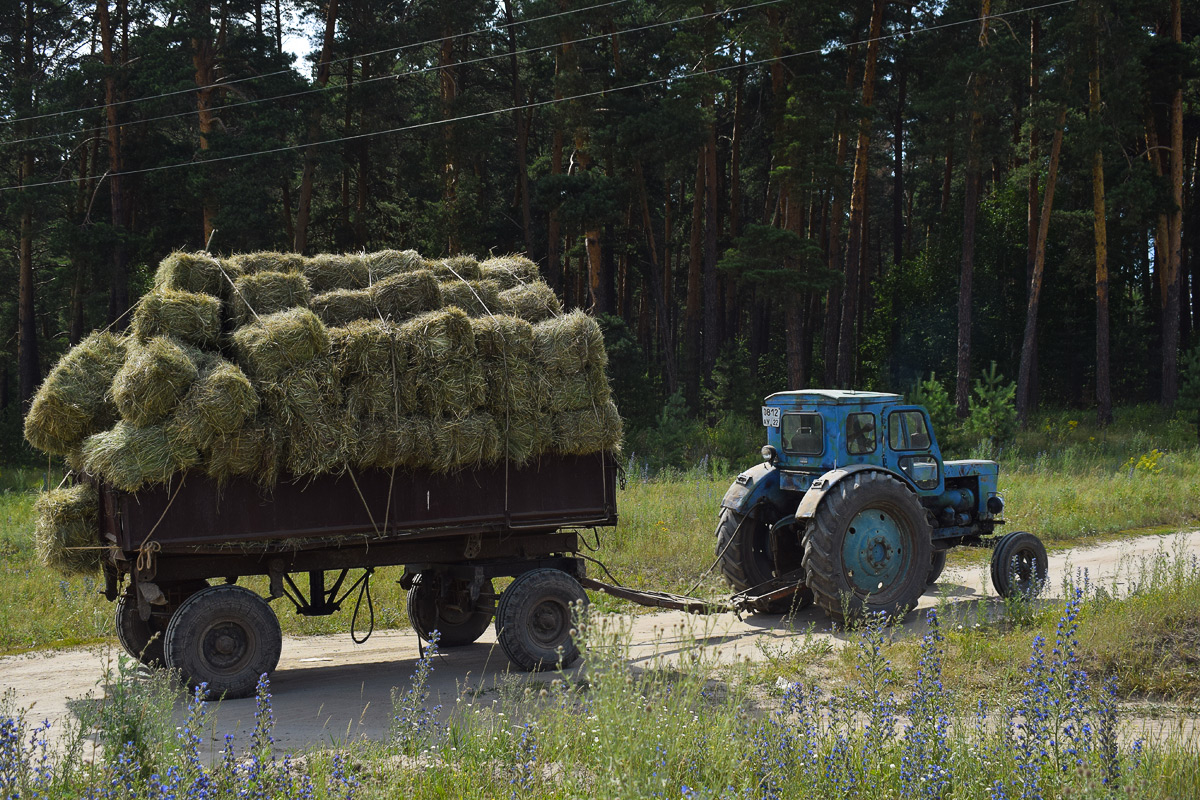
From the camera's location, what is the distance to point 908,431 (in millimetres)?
11695

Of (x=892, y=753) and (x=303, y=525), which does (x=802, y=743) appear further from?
(x=303, y=525)

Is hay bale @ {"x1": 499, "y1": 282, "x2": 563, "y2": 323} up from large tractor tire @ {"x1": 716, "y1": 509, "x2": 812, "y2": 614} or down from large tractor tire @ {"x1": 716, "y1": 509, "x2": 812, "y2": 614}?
up

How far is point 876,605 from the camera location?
1069 cm

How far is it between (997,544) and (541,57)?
28.4 metres

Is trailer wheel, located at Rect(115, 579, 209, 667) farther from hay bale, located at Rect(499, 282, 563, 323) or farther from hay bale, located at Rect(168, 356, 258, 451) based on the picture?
hay bale, located at Rect(499, 282, 563, 323)

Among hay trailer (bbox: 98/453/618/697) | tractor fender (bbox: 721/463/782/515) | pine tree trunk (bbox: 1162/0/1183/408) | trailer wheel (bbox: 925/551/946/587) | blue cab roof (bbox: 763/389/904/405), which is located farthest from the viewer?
pine tree trunk (bbox: 1162/0/1183/408)

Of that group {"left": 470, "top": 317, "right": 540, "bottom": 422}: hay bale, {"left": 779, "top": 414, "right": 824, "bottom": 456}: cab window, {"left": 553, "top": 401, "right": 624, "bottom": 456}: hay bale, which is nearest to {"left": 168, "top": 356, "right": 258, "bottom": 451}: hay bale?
{"left": 470, "top": 317, "right": 540, "bottom": 422}: hay bale

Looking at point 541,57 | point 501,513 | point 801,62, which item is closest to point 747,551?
→ point 501,513

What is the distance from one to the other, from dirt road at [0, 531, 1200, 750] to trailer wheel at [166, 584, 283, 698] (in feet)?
0.77

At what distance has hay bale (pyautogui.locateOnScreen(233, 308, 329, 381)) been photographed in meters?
7.96

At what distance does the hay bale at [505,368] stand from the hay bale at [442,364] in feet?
0.45

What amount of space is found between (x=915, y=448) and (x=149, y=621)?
26.9 ft

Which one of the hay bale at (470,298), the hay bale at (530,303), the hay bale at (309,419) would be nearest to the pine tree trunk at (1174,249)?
the hay bale at (530,303)

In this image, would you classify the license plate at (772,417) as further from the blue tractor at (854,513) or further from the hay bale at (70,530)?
the hay bale at (70,530)
